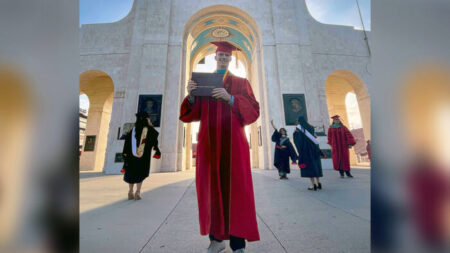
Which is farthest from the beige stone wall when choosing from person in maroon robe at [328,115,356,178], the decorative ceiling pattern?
person in maroon robe at [328,115,356,178]

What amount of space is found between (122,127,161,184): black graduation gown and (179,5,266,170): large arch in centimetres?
670

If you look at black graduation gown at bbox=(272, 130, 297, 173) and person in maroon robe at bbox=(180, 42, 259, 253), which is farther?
black graduation gown at bbox=(272, 130, 297, 173)

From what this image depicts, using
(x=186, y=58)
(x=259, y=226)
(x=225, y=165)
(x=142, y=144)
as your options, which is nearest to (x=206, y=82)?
(x=225, y=165)

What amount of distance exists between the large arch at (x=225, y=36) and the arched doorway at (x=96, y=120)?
20.8ft

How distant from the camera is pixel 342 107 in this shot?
630 inches

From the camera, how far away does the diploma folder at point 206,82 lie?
1672 mm

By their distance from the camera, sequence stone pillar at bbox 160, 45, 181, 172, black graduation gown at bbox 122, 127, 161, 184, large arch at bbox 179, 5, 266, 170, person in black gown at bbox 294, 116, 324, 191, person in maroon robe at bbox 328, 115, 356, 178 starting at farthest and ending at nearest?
large arch at bbox 179, 5, 266, 170 → stone pillar at bbox 160, 45, 181, 172 → person in maroon robe at bbox 328, 115, 356, 178 → person in black gown at bbox 294, 116, 324, 191 → black graduation gown at bbox 122, 127, 161, 184

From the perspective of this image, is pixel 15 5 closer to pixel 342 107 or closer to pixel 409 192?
pixel 409 192

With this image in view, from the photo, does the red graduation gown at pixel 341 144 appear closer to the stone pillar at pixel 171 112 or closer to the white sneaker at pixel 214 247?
the white sneaker at pixel 214 247

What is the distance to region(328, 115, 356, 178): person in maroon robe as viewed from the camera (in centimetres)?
616

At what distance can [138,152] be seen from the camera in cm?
393

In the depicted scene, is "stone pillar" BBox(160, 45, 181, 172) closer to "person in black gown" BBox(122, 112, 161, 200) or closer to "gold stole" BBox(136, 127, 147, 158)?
"person in black gown" BBox(122, 112, 161, 200)

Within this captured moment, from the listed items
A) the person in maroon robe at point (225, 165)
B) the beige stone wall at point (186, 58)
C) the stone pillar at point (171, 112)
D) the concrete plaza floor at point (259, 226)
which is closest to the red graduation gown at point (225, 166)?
the person in maroon robe at point (225, 165)

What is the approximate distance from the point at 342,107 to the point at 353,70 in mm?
4155
